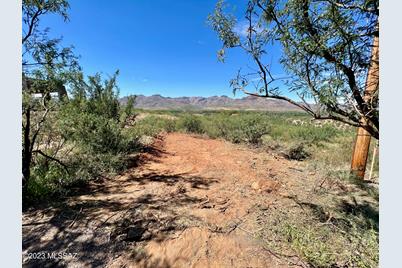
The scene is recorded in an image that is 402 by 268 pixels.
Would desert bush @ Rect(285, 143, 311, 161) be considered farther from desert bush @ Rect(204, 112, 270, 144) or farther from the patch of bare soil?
the patch of bare soil

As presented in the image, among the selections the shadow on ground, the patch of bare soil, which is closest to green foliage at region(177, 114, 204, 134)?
the patch of bare soil

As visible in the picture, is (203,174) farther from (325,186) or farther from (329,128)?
(329,128)

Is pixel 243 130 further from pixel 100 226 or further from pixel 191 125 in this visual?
pixel 100 226

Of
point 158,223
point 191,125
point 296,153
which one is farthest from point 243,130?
point 158,223

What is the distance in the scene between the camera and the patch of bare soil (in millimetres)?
2371

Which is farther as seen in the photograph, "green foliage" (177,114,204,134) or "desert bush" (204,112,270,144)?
"green foliage" (177,114,204,134)

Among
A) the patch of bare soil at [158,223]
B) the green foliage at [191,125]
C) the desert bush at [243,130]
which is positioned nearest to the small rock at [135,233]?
the patch of bare soil at [158,223]

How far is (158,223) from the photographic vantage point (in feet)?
9.64

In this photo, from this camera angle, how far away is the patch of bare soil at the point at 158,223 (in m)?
2.37

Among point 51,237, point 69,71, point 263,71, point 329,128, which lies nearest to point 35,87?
point 69,71

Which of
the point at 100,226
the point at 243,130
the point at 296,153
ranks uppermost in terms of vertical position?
the point at 243,130

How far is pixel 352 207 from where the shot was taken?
3.85 metres

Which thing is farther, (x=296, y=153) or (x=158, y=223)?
(x=296, y=153)

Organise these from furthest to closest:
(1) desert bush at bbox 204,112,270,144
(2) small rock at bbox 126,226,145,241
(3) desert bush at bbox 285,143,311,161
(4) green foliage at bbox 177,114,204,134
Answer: (4) green foliage at bbox 177,114,204,134
(1) desert bush at bbox 204,112,270,144
(3) desert bush at bbox 285,143,311,161
(2) small rock at bbox 126,226,145,241
